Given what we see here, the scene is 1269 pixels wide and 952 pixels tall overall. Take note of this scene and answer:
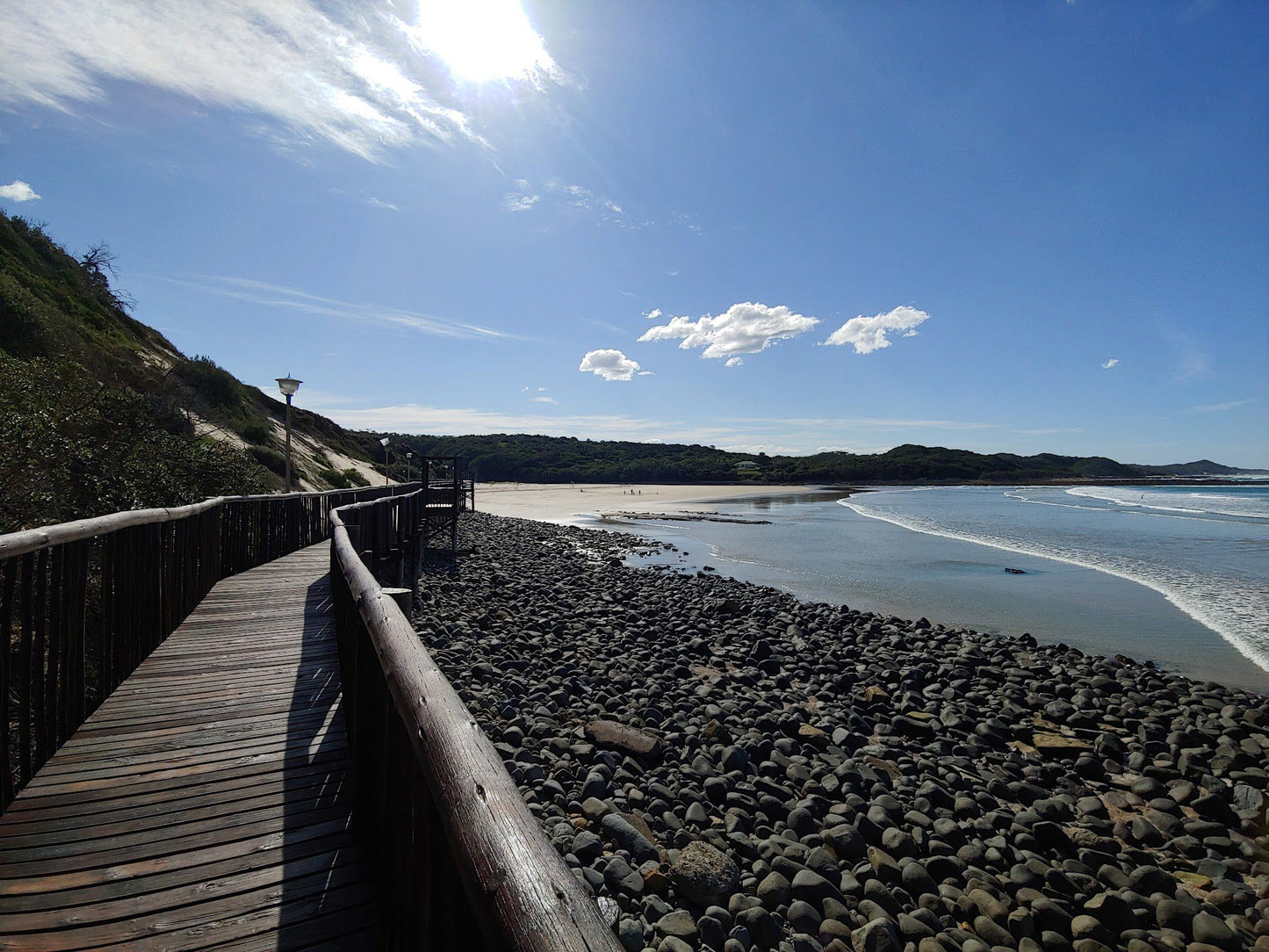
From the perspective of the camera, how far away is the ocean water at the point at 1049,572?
37.2 ft

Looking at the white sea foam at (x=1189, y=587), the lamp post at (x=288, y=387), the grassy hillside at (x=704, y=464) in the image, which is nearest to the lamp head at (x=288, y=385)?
the lamp post at (x=288, y=387)

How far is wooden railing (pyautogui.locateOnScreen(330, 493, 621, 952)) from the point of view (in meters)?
1.02

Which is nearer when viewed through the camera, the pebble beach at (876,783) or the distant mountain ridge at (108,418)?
the pebble beach at (876,783)

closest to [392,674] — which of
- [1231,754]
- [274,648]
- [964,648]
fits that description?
[274,648]

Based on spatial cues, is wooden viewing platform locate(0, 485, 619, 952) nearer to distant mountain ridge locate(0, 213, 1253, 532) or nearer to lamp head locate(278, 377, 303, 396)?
Result: distant mountain ridge locate(0, 213, 1253, 532)

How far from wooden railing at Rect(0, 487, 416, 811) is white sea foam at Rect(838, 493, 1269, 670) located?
45.3 ft

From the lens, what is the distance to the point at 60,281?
22.7 metres

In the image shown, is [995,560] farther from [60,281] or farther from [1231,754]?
[60,281]

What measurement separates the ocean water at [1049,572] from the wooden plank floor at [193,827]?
1120 cm

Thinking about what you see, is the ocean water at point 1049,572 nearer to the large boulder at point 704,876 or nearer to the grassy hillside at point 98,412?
the large boulder at point 704,876

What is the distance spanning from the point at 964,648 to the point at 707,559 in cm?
1135

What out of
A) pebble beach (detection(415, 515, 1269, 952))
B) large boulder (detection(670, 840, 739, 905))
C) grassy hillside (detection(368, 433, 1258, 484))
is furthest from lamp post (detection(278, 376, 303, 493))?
grassy hillside (detection(368, 433, 1258, 484))

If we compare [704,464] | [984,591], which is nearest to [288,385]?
[984,591]

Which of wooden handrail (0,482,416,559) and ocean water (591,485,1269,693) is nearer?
wooden handrail (0,482,416,559)
